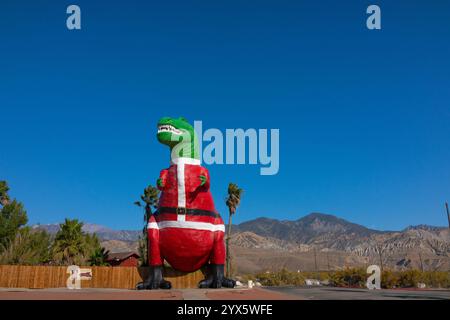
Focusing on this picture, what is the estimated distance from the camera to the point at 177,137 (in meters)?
21.5

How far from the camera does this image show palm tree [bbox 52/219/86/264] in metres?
33.2

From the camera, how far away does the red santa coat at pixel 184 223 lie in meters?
20.2

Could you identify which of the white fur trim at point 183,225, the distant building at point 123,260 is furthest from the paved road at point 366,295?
the distant building at point 123,260

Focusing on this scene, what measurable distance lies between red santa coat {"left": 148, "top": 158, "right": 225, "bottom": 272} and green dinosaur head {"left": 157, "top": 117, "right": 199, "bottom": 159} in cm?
53

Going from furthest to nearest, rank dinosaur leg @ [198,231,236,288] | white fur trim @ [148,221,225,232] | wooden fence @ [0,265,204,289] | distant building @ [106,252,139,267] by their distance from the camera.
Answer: distant building @ [106,252,139,267] → wooden fence @ [0,265,204,289] → dinosaur leg @ [198,231,236,288] → white fur trim @ [148,221,225,232]

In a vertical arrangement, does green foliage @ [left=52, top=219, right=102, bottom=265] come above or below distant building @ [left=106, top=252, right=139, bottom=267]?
above

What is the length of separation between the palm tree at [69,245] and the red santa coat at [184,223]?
15.7 meters

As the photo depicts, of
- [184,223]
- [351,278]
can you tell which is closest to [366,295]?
[184,223]

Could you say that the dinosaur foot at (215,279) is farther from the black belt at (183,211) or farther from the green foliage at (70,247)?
the green foliage at (70,247)

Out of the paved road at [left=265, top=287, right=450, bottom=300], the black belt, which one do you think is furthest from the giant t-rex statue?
the paved road at [left=265, top=287, right=450, bottom=300]

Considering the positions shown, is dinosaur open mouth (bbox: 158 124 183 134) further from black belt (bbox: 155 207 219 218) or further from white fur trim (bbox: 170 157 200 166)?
black belt (bbox: 155 207 219 218)
